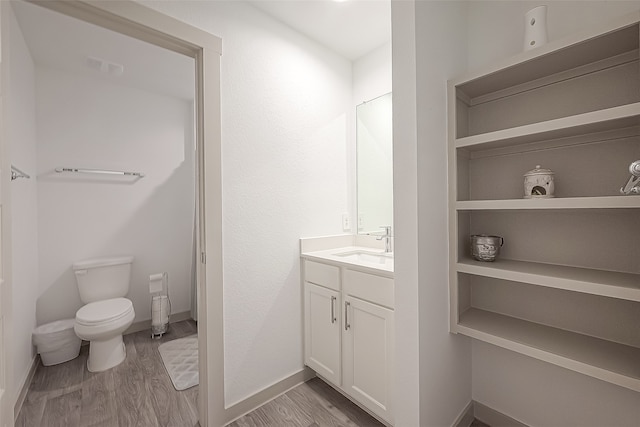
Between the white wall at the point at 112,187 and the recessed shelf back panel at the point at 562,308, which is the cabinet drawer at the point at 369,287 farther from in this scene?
the white wall at the point at 112,187

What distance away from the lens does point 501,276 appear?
1.23 meters

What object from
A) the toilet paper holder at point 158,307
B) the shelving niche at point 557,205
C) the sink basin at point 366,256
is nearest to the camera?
the shelving niche at point 557,205

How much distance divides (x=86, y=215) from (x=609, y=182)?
365 centimetres

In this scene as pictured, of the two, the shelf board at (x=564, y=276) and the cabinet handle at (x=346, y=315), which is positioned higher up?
the shelf board at (x=564, y=276)

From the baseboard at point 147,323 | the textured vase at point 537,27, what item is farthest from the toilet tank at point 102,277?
the textured vase at point 537,27

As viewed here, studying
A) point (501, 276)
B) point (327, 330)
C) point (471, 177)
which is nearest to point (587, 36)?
point (471, 177)

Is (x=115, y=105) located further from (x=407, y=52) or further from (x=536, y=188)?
(x=536, y=188)

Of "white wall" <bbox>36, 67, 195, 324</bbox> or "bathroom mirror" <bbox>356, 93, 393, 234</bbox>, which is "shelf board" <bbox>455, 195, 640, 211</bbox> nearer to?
"bathroom mirror" <bbox>356, 93, 393, 234</bbox>

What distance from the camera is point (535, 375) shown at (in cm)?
142

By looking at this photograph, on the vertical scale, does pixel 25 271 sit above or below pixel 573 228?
below

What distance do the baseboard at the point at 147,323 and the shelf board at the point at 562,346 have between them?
114 inches

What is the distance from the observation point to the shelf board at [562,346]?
997 mm

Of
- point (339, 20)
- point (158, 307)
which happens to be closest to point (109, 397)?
point (158, 307)

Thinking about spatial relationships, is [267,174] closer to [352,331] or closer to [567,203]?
[352,331]
